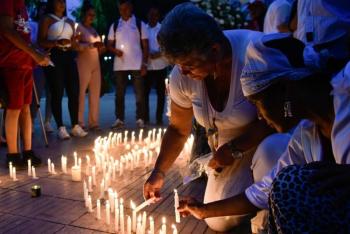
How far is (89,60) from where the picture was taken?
24.7 feet

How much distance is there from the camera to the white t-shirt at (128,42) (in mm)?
7988

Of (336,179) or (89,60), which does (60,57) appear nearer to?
(89,60)

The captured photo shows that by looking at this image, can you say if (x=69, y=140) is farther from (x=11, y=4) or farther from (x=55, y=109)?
(x=11, y=4)

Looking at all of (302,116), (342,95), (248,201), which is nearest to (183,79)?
(248,201)

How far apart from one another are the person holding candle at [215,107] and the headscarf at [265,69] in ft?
2.01

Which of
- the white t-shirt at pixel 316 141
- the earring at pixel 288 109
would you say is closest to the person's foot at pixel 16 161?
the white t-shirt at pixel 316 141

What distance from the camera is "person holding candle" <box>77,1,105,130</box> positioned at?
736 centimetres

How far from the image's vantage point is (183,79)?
3.16 metres

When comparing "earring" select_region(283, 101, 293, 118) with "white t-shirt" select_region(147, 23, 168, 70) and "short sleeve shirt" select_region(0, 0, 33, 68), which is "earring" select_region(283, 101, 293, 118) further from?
"white t-shirt" select_region(147, 23, 168, 70)

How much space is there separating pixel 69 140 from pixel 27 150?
164 centimetres

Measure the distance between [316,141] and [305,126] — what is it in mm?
93

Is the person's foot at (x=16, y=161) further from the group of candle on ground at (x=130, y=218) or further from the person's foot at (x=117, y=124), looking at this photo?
the person's foot at (x=117, y=124)

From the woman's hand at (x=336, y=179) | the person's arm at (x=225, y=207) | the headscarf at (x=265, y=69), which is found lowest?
the person's arm at (x=225, y=207)

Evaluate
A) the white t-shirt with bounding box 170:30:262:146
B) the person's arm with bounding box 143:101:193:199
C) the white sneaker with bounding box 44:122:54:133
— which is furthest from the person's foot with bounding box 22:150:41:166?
the white t-shirt with bounding box 170:30:262:146
